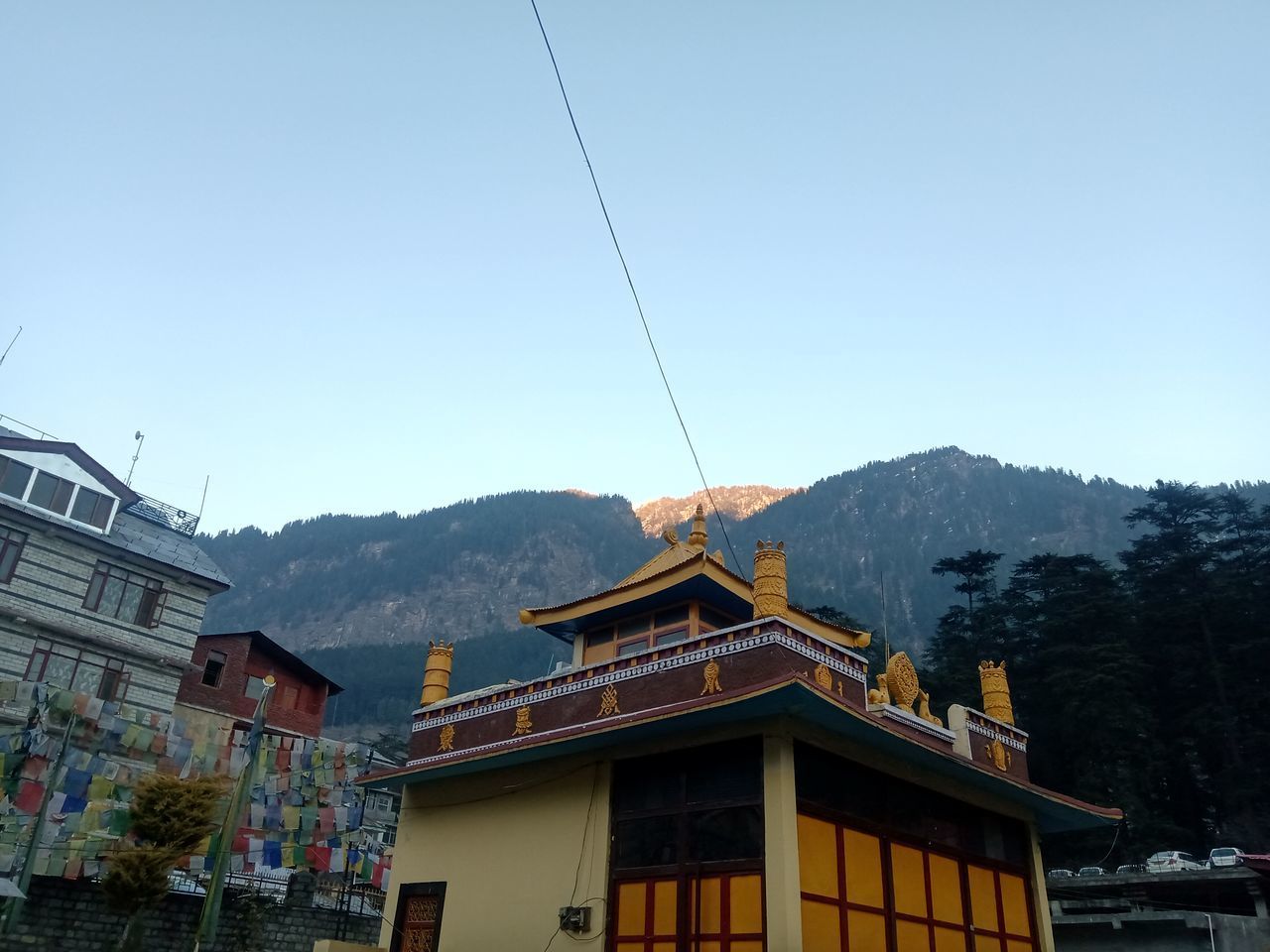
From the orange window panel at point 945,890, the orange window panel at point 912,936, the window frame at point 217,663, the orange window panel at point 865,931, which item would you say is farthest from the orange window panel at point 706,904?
the window frame at point 217,663

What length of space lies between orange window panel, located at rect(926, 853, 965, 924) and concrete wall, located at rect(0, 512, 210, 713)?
1024 inches

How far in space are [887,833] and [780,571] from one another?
4.82 m

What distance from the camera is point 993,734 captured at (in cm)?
1944

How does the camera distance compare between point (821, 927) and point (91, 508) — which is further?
point (91, 508)

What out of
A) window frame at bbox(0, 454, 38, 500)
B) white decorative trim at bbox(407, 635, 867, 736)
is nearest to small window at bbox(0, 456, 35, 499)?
window frame at bbox(0, 454, 38, 500)

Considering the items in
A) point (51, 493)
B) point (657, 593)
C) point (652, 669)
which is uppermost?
point (51, 493)

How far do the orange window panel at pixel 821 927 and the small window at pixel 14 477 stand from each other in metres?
28.2

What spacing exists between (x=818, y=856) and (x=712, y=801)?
5.86 feet

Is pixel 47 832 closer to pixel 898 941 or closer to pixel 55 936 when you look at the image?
pixel 55 936

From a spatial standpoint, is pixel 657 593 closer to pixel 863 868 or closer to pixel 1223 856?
pixel 863 868

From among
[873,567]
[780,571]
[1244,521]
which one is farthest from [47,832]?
[873,567]

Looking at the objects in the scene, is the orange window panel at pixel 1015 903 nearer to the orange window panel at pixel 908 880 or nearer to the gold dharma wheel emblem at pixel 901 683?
the orange window panel at pixel 908 880

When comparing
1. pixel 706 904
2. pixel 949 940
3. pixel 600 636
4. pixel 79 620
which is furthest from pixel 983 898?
pixel 79 620

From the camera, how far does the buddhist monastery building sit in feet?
47.7
